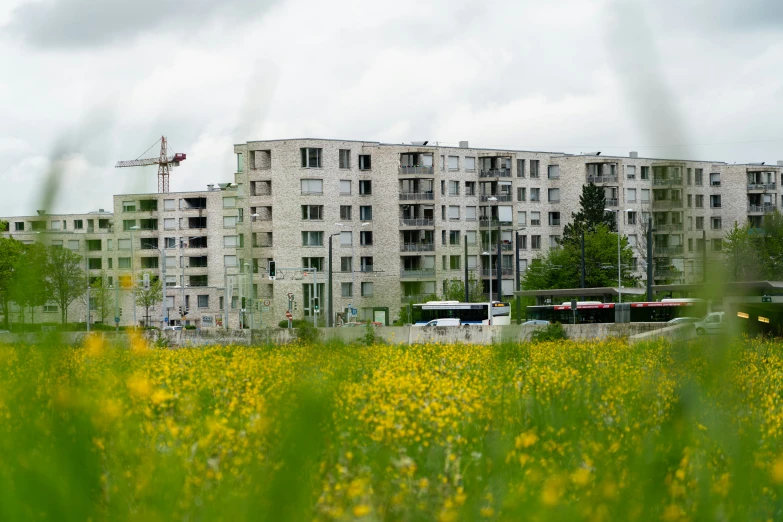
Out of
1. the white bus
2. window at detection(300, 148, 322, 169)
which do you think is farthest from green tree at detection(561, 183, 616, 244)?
the white bus

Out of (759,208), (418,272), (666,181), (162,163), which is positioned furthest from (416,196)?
(666,181)

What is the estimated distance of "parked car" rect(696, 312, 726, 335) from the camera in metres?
2.11

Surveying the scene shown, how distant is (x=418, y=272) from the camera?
87.4 m

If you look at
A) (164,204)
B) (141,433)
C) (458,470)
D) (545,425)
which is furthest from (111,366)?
(545,425)

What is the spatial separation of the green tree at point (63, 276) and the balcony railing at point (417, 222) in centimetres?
8489

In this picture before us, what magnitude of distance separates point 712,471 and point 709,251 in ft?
8.12

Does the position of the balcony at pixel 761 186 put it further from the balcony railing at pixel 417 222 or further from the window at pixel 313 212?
the window at pixel 313 212

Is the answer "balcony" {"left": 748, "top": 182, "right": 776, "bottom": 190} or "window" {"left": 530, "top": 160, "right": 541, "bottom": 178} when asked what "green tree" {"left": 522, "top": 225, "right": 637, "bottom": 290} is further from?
"balcony" {"left": 748, "top": 182, "right": 776, "bottom": 190}

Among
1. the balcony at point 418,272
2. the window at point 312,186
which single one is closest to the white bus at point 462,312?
the balcony at point 418,272

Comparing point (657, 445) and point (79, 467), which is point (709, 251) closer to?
point (79, 467)

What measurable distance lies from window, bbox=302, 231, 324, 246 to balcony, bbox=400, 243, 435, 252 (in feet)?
27.7

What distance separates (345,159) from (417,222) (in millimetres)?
8753

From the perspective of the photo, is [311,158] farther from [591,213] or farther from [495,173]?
[591,213]

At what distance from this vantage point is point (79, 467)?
271 centimetres
